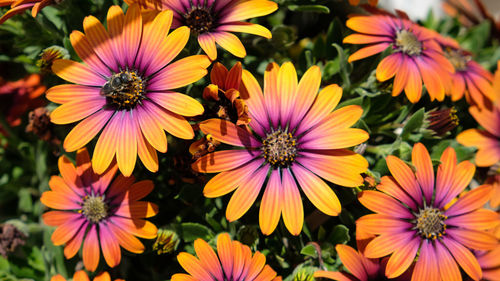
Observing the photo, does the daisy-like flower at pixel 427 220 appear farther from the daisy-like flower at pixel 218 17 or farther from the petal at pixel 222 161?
the daisy-like flower at pixel 218 17

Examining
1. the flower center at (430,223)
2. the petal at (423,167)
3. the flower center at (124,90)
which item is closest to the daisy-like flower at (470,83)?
the petal at (423,167)

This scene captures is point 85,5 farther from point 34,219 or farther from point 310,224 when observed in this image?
point 310,224

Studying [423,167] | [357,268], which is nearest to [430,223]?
[423,167]

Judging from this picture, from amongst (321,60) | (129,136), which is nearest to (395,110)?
(321,60)

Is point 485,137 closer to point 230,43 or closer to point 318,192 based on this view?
point 318,192

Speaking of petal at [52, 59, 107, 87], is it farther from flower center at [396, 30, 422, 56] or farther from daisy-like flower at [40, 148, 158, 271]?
flower center at [396, 30, 422, 56]

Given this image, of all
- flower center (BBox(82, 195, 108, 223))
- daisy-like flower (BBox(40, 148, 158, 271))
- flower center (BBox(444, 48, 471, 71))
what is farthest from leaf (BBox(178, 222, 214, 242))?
flower center (BBox(444, 48, 471, 71))

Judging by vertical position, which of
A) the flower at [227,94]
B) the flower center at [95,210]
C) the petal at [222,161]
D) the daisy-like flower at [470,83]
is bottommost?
the flower center at [95,210]
